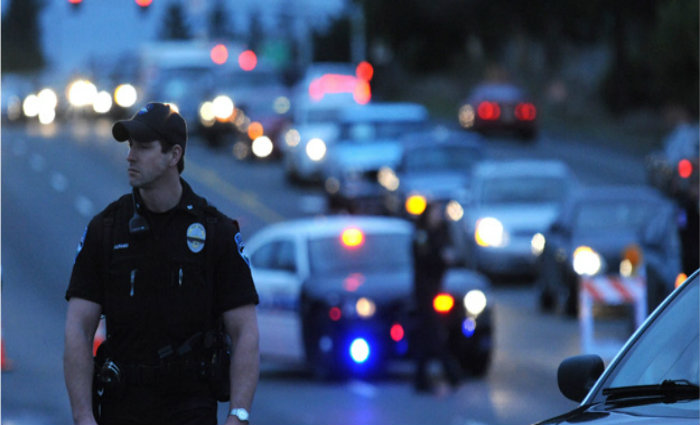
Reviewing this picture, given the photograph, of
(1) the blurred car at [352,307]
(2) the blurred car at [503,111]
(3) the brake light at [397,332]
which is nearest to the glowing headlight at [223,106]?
(2) the blurred car at [503,111]

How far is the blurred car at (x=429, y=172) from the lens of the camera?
2816 centimetres

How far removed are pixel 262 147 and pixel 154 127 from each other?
41954 mm

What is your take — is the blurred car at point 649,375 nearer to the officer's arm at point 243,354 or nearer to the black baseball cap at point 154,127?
the officer's arm at point 243,354

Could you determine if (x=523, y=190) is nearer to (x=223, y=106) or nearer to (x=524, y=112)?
(x=223, y=106)

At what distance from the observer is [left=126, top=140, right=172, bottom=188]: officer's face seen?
19.5 ft

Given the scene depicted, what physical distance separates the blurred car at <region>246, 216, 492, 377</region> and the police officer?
34.4ft

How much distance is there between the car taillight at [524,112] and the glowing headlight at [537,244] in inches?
1172

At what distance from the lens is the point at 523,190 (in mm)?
26422

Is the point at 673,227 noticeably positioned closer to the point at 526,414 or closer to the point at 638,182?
the point at 526,414

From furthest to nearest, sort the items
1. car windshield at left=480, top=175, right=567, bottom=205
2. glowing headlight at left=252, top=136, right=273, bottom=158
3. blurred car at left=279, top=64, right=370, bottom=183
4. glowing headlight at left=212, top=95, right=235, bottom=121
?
glowing headlight at left=212, top=95, right=235, bottom=121 < glowing headlight at left=252, top=136, right=273, bottom=158 < blurred car at left=279, top=64, right=370, bottom=183 < car windshield at left=480, top=175, right=567, bottom=205

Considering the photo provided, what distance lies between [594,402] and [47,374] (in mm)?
13037

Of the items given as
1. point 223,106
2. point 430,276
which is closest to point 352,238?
point 430,276

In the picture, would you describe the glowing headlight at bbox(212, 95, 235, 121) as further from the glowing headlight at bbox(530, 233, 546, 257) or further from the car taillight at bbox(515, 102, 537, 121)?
the glowing headlight at bbox(530, 233, 546, 257)

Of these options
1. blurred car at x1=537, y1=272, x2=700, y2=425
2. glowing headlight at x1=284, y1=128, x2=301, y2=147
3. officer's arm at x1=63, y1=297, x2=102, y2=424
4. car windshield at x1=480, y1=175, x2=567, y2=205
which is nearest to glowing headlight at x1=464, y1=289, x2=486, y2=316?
car windshield at x1=480, y1=175, x2=567, y2=205
